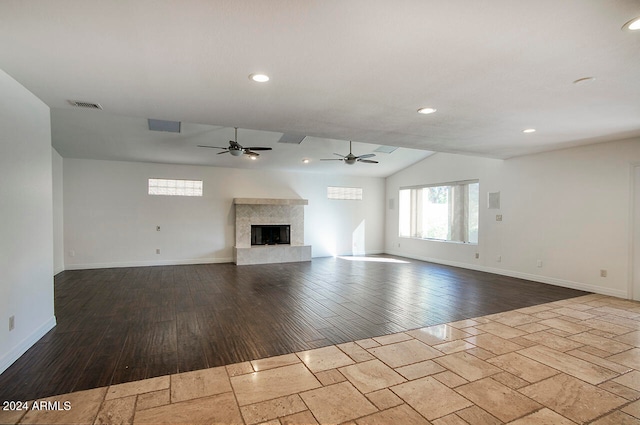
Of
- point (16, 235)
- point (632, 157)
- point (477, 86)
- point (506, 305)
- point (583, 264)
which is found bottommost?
point (506, 305)

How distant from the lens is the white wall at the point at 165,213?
7.10 meters

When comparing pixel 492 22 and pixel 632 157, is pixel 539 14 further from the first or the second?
pixel 632 157

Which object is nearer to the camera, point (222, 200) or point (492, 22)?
point (492, 22)

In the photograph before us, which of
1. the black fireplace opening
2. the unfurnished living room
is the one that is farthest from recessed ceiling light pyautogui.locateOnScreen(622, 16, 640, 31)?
the black fireplace opening

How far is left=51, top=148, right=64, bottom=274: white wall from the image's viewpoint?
21.4 ft

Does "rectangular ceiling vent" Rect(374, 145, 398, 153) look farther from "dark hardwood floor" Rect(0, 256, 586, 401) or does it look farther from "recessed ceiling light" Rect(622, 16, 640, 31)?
"recessed ceiling light" Rect(622, 16, 640, 31)

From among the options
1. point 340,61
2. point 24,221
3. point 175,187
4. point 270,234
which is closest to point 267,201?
point 270,234

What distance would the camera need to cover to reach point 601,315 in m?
4.09

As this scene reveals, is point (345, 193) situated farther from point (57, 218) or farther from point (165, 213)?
point (57, 218)

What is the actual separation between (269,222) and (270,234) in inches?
13.6

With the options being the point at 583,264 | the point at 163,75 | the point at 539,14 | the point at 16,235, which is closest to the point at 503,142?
the point at 583,264

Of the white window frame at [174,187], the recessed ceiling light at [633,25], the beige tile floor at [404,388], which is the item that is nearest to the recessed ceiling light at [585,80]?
the recessed ceiling light at [633,25]

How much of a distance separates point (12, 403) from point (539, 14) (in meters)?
4.19

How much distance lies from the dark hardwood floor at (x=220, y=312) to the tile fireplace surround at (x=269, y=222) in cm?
93
